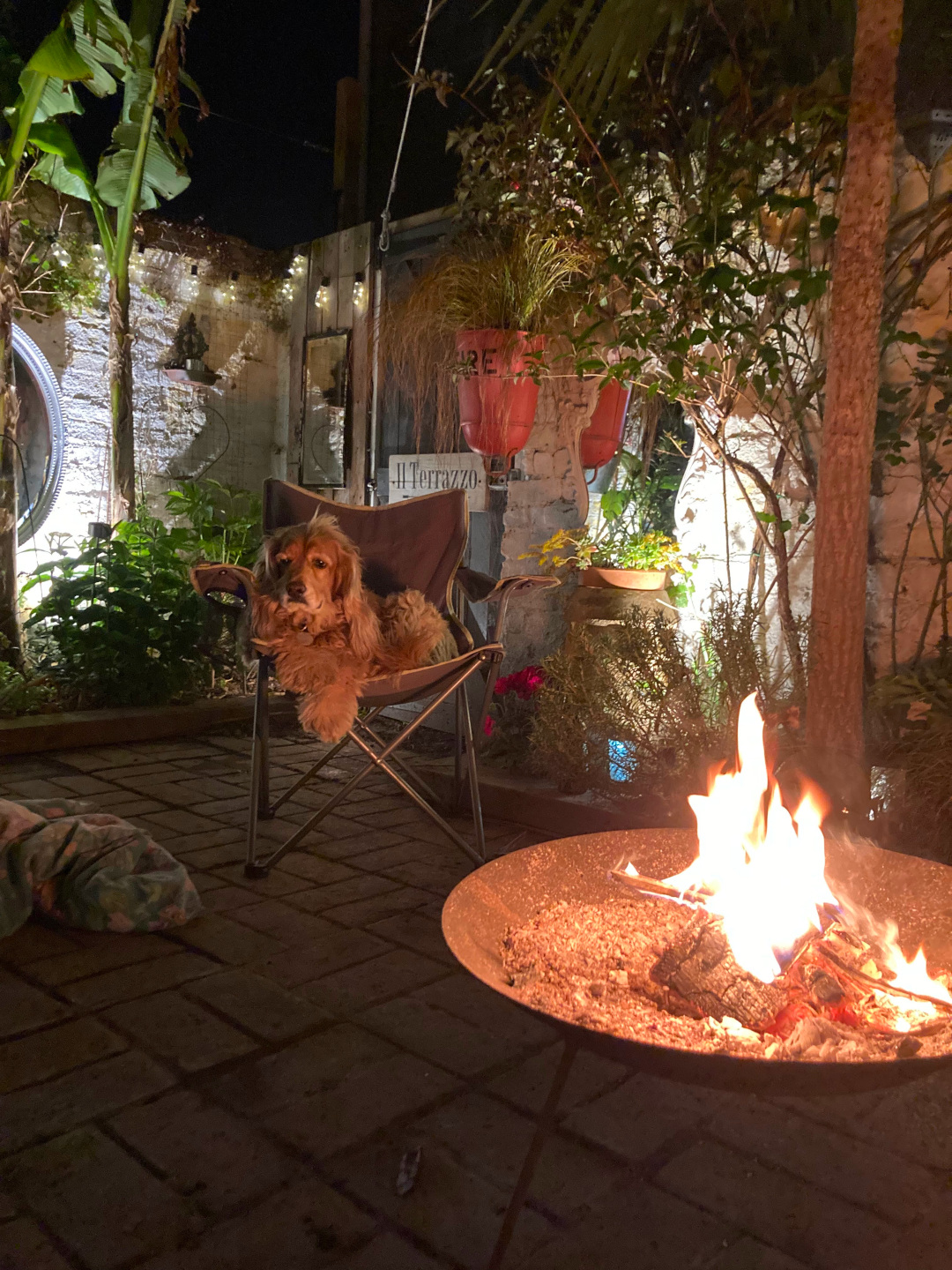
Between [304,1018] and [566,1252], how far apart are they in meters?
0.79

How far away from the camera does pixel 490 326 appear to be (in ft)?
13.6

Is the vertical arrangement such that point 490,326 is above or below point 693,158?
below

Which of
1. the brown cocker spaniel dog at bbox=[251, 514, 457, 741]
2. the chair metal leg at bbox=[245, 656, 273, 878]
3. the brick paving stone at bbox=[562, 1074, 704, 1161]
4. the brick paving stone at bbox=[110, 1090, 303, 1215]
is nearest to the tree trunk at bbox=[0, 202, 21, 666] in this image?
the chair metal leg at bbox=[245, 656, 273, 878]

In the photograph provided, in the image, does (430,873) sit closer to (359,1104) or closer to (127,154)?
(359,1104)

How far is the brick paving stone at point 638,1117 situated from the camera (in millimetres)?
1553

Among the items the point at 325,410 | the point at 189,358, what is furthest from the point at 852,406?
the point at 189,358

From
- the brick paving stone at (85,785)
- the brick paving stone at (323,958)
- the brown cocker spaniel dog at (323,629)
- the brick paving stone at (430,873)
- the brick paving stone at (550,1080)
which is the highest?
the brown cocker spaniel dog at (323,629)

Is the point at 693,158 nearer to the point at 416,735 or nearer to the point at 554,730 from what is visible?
the point at 554,730

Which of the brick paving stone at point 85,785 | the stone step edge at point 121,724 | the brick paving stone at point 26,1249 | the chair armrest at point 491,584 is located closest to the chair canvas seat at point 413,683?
the chair armrest at point 491,584

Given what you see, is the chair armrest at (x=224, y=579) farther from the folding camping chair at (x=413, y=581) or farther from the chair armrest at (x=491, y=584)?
the chair armrest at (x=491, y=584)

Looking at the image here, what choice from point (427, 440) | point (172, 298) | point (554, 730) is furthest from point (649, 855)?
point (172, 298)

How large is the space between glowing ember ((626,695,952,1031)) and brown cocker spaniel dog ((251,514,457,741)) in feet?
4.02

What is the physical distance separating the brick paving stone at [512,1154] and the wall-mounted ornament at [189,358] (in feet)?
18.9

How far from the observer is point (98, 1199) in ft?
4.51
